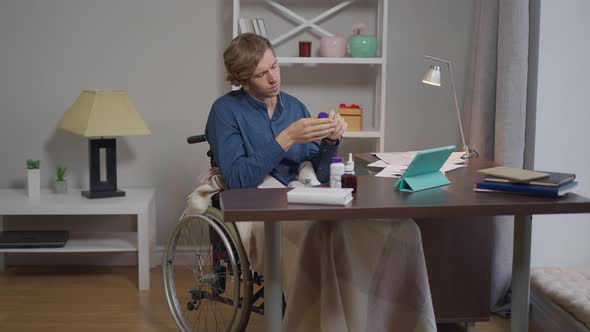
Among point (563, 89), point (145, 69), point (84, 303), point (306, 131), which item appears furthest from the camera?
point (145, 69)

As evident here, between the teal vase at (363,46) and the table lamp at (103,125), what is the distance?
3.59 ft

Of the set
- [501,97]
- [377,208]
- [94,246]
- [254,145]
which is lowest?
[94,246]

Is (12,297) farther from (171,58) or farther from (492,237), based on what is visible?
(492,237)

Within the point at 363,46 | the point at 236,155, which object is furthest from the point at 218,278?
the point at 363,46

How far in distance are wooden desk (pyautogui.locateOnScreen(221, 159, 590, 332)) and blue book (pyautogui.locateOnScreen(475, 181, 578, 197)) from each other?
0.02 meters

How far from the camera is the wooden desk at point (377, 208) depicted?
1984mm

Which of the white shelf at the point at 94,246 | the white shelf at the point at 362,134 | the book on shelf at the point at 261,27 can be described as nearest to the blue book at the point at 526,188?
the white shelf at the point at 362,134

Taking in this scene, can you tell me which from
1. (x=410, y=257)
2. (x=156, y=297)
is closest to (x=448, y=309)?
(x=410, y=257)

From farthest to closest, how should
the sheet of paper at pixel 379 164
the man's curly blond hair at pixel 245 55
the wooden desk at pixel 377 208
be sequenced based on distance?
the sheet of paper at pixel 379 164, the man's curly blond hair at pixel 245 55, the wooden desk at pixel 377 208

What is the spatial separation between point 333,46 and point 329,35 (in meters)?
0.10

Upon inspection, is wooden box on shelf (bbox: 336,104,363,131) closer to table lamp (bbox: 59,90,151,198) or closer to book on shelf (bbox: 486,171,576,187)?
table lamp (bbox: 59,90,151,198)

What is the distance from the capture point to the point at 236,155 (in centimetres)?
274

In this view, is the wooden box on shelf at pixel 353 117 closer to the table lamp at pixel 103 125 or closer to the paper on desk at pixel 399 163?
the paper on desk at pixel 399 163

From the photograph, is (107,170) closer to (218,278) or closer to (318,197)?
(218,278)
